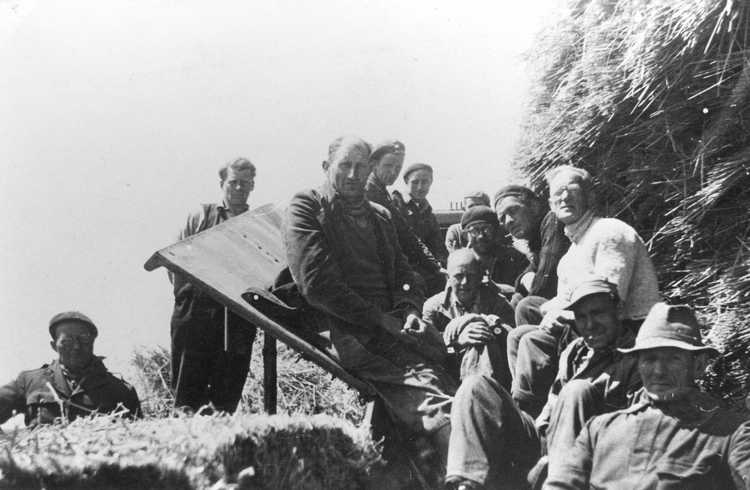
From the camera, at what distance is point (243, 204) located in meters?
6.53

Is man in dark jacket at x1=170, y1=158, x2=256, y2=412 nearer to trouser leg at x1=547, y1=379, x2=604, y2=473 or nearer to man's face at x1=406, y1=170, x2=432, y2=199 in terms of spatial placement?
man's face at x1=406, y1=170, x2=432, y2=199

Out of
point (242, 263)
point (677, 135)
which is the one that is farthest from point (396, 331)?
point (677, 135)

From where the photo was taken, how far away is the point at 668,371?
11.3ft

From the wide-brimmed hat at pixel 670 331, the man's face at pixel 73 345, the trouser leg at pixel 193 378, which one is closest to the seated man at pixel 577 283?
the wide-brimmed hat at pixel 670 331

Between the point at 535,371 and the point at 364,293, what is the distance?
1.25m

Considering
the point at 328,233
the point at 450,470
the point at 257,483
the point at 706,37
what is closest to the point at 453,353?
the point at 328,233

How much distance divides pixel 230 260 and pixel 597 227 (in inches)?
79.3

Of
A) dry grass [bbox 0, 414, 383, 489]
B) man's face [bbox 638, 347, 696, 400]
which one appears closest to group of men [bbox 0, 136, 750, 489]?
man's face [bbox 638, 347, 696, 400]

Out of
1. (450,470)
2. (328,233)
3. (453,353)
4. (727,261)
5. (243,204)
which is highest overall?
(243,204)

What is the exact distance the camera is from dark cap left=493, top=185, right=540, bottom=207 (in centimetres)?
563

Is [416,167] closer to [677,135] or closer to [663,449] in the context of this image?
[677,135]

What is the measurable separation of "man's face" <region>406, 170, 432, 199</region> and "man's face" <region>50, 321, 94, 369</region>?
2.45 metres

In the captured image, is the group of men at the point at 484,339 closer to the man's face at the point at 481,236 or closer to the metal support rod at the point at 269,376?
the man's face at the point at 481,236

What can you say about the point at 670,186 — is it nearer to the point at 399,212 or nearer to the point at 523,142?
the point at 523,142
